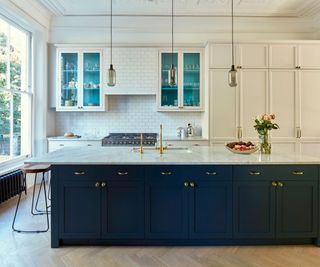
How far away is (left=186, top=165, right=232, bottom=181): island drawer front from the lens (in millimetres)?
2586

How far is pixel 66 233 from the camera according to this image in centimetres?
260

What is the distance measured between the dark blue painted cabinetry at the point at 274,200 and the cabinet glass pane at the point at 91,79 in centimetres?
351

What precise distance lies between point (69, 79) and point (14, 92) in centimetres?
110

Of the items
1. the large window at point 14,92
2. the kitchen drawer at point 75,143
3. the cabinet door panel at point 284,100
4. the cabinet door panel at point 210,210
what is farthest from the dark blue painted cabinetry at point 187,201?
the large window at point 14,92

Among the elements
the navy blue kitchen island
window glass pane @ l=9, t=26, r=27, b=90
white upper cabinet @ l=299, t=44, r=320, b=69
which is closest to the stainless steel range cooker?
window glass pane @ l=9, t=26, r=27, b=90

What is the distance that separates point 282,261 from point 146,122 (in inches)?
147

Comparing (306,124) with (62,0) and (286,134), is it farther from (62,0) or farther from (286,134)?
(62,0)

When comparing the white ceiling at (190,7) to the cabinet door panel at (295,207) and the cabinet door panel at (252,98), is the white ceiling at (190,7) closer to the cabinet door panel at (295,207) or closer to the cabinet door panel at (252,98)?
the cabinet door panel at (252,98)

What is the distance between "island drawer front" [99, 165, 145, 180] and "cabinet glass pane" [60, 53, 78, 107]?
2.99 m

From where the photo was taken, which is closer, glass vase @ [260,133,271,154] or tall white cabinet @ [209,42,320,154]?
glass vase @ [260,133,271,154]

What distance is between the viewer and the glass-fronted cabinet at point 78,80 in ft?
16.8

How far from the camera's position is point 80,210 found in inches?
102

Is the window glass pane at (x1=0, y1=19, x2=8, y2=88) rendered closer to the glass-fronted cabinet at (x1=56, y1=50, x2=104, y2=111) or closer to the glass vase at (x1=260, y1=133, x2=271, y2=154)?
the glass-fronted cabinet at (x1=56, y1=50, x2=104, y2=111)

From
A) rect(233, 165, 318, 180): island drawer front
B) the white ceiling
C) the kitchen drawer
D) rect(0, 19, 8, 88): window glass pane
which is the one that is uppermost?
the white ceiling
